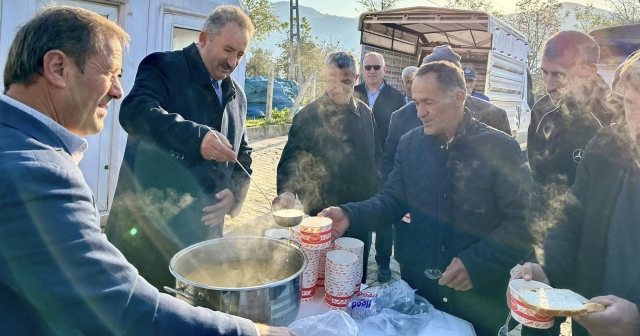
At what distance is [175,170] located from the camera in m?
2.36

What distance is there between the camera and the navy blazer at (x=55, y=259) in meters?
0.88

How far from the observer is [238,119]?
282 centimetres

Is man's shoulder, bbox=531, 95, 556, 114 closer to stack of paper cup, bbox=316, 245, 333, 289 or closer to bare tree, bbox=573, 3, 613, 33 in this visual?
stack of paper cup, bbox=316, 245, 333, 289

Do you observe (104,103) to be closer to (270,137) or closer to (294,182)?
(294,182)

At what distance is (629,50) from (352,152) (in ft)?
19.6

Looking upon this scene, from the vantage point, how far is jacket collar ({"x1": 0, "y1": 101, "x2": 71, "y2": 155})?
97 cm

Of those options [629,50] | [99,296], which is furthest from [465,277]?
[629,50]

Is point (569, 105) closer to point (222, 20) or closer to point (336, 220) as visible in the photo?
point (336, 220)

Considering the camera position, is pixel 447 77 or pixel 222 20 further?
pixel 222 20

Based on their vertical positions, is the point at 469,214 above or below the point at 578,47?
below

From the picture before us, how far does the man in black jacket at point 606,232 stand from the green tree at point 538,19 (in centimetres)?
2132

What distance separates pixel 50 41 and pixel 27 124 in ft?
0.84

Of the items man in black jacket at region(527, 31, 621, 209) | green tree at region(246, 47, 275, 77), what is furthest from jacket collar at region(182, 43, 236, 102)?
green tree at region(246, 47, 275, 77)

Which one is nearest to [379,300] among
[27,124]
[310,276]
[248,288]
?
[310,276]
